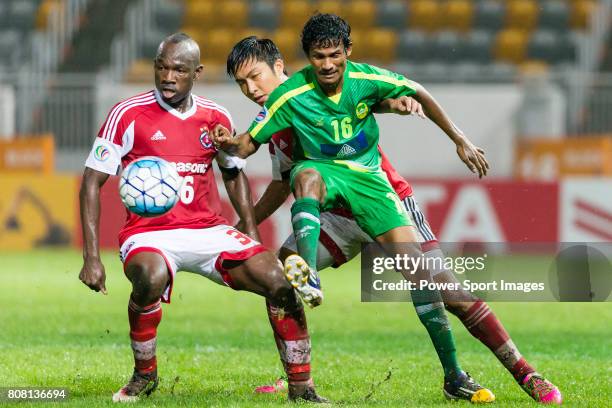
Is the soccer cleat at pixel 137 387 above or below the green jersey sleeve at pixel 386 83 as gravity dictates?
below

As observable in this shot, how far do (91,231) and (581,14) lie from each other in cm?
1838

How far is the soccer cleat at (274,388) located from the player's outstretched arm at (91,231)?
43.1 inches

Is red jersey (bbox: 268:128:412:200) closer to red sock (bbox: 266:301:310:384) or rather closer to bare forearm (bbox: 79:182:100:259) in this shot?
red sock (bbox: 266:301:310:384)

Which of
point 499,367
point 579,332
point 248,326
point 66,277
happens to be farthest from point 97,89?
point 499,367

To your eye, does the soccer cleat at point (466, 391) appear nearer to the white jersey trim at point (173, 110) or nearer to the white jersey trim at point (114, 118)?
the white jersey trim at point (173, 110)

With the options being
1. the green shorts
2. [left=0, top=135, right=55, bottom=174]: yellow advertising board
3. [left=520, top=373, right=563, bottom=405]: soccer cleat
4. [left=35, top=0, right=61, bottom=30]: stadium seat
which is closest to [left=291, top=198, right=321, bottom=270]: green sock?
the green shorts

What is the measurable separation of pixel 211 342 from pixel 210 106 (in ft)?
9.73

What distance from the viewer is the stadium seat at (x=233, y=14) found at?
2434 centimetres

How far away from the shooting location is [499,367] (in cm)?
798

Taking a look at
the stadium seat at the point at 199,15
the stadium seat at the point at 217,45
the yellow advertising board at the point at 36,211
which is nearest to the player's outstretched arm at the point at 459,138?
the yellow advertising board at the point at 36,211

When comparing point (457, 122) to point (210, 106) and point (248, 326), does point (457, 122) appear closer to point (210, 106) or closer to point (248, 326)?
point (248, 326)

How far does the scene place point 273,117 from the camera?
6.38 m

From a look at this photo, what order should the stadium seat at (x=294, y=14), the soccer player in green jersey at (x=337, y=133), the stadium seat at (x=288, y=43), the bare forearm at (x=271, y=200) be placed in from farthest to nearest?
the stadium seat at (x=294, y=14) → the stadium seat at (x=288, y=43) → the bare forearm at (x=271, y=200) → the soccer player in green jersey at (x=337, y=133)

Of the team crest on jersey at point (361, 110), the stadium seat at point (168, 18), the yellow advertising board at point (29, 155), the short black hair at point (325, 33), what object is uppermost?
the short black hair at point (325, 33)
